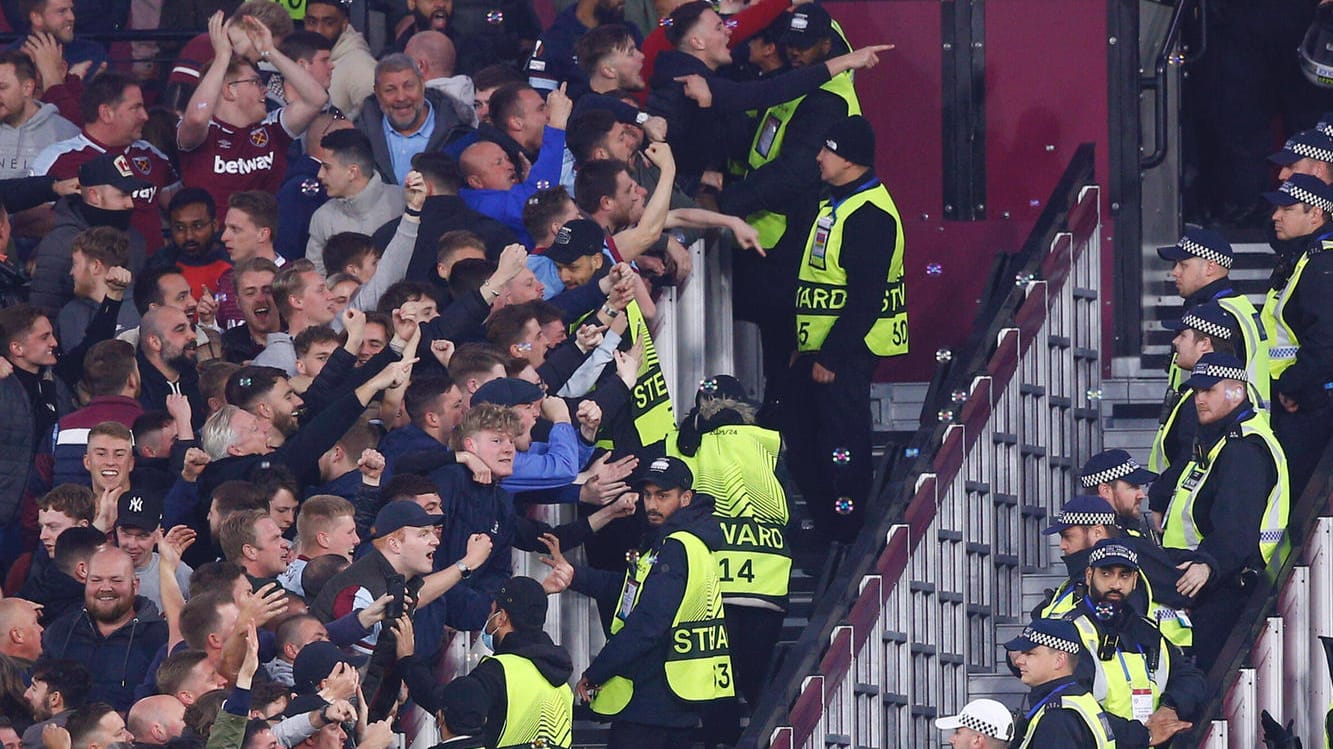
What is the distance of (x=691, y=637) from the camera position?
11539mm

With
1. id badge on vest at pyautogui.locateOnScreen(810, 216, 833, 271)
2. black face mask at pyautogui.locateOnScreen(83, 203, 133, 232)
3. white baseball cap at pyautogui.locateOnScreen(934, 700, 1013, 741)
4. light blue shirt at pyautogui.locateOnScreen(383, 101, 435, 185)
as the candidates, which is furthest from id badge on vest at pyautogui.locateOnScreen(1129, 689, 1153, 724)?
black face mask at pyautogui.locateOnScreen(83, 203, 133, 232)

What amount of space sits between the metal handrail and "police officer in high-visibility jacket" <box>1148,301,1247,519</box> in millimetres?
936

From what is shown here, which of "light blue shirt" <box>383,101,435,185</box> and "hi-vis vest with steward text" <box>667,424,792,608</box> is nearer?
"hi-vis vest with steward text" <box>667,424,792,608</box>

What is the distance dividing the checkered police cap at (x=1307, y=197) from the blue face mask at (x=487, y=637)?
4.76m

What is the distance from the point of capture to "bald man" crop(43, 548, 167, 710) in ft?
34.8

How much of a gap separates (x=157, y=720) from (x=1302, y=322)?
5.95 meters

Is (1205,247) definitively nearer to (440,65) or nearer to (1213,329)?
(1213,329)

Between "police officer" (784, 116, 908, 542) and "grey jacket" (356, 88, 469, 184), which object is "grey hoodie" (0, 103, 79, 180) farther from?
"police officer" (784, 116, 908, 542)

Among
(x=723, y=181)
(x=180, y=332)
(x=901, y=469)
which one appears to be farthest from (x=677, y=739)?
(x=723, y=181)

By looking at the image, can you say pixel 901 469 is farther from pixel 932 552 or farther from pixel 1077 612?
pixel 1077 612

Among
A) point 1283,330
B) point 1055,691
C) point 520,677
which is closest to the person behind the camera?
point 520,677

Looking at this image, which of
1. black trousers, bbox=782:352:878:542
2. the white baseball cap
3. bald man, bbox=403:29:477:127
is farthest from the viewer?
bald man, bbox=403:29:477:127

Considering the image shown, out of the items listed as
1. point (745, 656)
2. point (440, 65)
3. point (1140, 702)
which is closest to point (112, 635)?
point (745, 656)

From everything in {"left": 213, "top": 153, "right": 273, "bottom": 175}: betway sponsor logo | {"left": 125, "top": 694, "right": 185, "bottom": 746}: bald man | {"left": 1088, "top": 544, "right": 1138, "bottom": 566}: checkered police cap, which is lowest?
{"left": 125, "top": 694, "right": 185, "bottom": 746}: bald man
